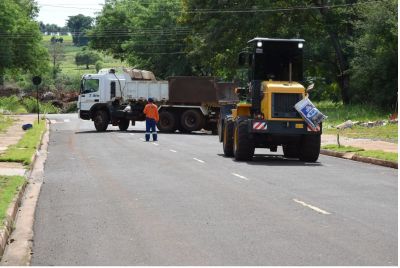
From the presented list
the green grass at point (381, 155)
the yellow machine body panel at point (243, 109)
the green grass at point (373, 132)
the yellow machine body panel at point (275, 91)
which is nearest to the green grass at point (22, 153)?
the yellow machine body panel at point (243, 109)

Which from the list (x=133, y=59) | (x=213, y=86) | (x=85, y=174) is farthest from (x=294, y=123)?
(x=133, y=59)

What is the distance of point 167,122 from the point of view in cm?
4447

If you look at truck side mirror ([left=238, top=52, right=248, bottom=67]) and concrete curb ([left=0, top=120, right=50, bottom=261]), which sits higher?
truck side mirror ([left=238, top=52, right=248, bottom=67])

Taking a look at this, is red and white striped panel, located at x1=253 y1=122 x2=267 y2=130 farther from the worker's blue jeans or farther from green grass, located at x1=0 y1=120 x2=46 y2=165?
the worker's blue jeans

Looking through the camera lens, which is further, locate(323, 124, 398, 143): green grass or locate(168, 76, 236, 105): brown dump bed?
locate(168, 76, 236, 105): brown dump bed

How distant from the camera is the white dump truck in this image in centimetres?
4397

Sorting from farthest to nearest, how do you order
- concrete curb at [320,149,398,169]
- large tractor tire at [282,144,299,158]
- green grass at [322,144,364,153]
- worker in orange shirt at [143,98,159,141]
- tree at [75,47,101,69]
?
tree at [75,47,101,69] → worker in orange shirt at [143,98,159,141] → green grass at [322,144,364,153] → large tractor tire at [282,144,299,158] → concrete curb at [320,149,398,169]

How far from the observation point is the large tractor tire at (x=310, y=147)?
2392 cm

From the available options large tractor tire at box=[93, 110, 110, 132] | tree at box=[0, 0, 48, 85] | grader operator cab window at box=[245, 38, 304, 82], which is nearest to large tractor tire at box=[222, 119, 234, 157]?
grader operator cab window at box=[245, 38, 304, 82]

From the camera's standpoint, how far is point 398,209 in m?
13.1

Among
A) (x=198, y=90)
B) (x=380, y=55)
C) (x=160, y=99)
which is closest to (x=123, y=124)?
(x=160, y=99)

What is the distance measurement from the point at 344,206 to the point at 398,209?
2.85 feet

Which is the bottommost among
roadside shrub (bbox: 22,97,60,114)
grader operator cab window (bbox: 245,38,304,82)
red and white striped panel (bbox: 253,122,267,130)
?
roadside shrub (bbox: 22,97,60,114)

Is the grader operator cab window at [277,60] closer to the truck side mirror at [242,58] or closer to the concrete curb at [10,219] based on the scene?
the truck side mirror at [242,58]
